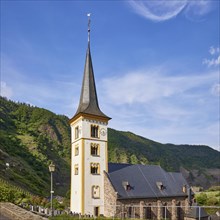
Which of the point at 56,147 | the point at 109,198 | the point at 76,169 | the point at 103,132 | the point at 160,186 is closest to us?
the point at 109,198

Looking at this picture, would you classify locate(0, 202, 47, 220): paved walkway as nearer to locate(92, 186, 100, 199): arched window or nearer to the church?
the church

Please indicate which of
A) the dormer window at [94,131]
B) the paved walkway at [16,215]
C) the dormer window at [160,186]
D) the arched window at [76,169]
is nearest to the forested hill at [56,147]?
the arched window at [76,169]

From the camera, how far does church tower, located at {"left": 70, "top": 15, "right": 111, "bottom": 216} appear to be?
32.0 m

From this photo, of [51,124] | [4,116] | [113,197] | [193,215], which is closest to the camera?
[113,197]

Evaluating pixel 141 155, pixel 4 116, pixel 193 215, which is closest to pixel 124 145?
pixel 141 155

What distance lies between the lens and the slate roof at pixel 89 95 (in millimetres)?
35156

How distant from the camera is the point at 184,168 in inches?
6171

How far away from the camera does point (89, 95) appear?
119 feet

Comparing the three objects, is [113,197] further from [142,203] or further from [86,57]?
[86,57]

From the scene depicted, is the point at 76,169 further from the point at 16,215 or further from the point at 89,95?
the point at 16,215

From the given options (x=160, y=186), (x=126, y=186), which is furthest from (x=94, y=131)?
(x=160, y=186)

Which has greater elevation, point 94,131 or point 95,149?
point 94,131

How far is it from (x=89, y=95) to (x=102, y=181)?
1123 centimetres

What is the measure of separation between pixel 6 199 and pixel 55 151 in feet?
318
